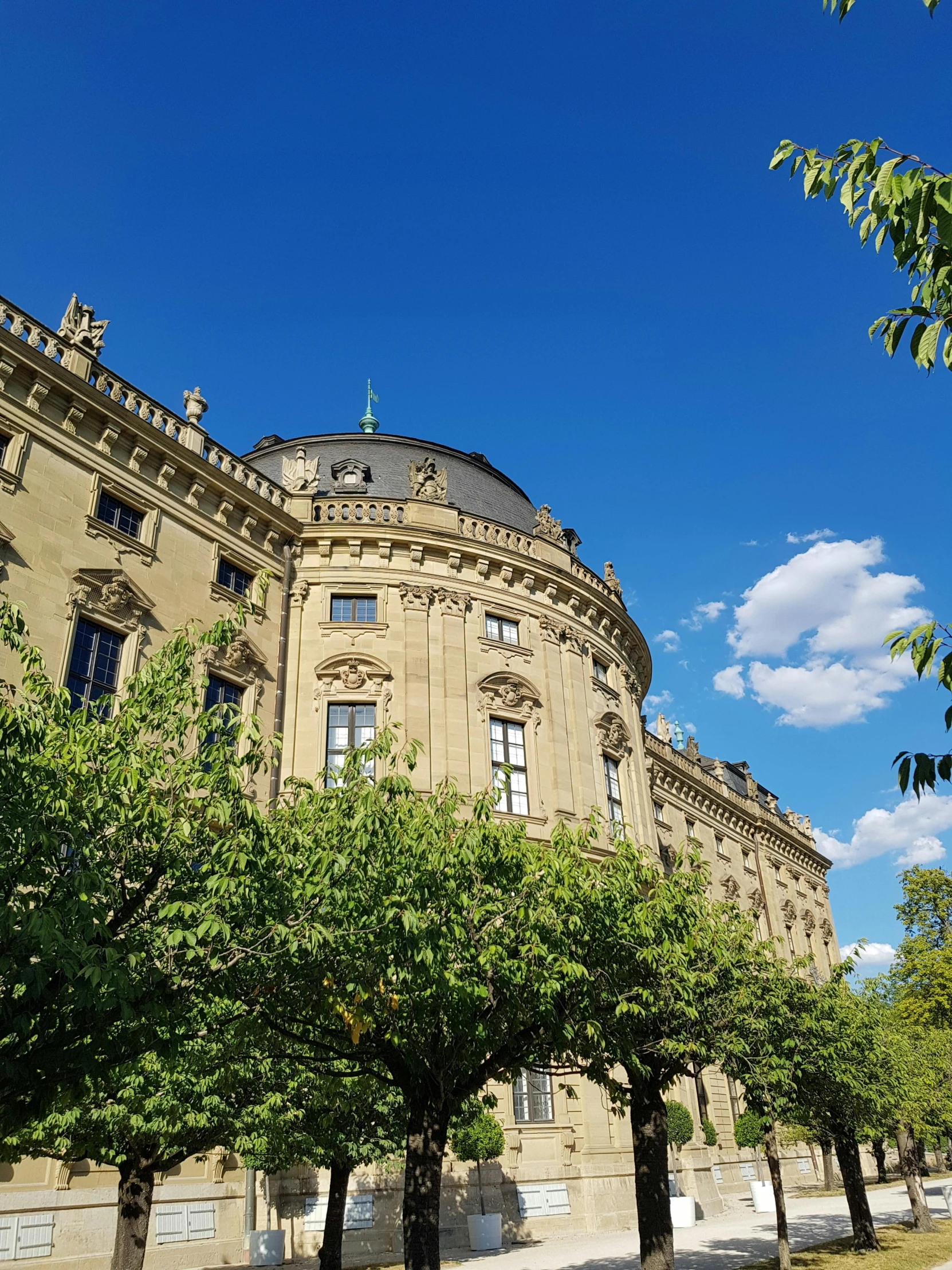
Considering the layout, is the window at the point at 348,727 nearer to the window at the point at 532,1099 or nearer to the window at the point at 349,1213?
the window at the point at 532,1099

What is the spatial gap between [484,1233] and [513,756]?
12479 millimetres

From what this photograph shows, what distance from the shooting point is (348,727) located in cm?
2775

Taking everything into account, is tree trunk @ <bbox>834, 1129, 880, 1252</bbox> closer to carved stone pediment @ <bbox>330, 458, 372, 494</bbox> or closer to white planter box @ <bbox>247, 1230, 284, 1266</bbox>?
white planter box @ <bbox>247, 1230, 284, 1266</bbox>

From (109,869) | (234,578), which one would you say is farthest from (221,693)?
(109,869)

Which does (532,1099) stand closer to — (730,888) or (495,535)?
(495,535)

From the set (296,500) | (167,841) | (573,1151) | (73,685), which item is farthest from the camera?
(296,500)

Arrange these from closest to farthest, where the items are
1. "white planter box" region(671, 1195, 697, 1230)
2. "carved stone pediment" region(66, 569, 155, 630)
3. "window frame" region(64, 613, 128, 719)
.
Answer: "window frame" region(64, 613, 128, 719) < "carved stone pediment" region(66, 569, 155, 630) < "white planter box" region(671, 1195, 697, 1230)

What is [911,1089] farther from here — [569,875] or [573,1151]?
[569,875]

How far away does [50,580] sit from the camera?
21531 mm

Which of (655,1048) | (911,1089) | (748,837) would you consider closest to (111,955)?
(655,1048)

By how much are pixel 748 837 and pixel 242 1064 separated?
48874 mm

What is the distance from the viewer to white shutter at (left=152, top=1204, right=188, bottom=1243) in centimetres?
2014

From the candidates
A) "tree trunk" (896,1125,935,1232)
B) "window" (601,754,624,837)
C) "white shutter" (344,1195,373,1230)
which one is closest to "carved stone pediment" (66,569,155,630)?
"white shutter" (344,1195,373,1230)

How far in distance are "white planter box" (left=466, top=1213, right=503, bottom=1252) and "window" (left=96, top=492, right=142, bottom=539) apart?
1876cm
